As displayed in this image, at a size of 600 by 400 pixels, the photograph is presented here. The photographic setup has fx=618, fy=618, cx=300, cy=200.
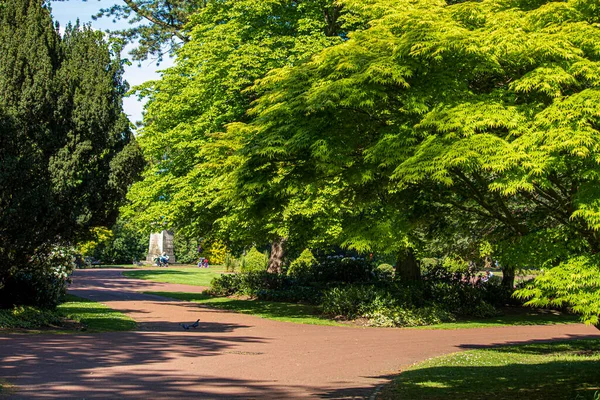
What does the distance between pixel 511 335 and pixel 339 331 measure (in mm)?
4883

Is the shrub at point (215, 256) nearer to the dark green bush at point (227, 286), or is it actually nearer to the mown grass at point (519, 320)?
the dark green bush at point (227, 286)

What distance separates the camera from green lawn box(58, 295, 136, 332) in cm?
1588

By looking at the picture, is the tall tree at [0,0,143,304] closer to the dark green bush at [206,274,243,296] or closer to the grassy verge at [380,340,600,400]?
the grassy verge at [380,340,600,400]

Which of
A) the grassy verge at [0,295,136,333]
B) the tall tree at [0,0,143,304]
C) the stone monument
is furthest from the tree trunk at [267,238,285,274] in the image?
the stone monument

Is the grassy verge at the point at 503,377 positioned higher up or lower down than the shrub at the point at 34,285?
lower down

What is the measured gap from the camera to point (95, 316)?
18.2 metres

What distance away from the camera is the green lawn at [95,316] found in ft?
52.1

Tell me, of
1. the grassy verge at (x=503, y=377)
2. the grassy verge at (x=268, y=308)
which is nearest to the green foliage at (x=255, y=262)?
the grassy verge at (x=268, y=308)

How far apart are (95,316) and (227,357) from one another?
7862 mm

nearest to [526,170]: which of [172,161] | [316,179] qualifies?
[316,179]

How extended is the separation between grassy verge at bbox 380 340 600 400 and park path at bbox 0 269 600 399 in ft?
2.09

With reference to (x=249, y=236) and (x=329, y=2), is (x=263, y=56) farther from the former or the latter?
(x=249, y=236)

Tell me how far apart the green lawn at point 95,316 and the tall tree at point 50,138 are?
1.84 metres

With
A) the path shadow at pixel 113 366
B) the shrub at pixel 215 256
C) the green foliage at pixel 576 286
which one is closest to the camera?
the green foliage at pixel 576 286
